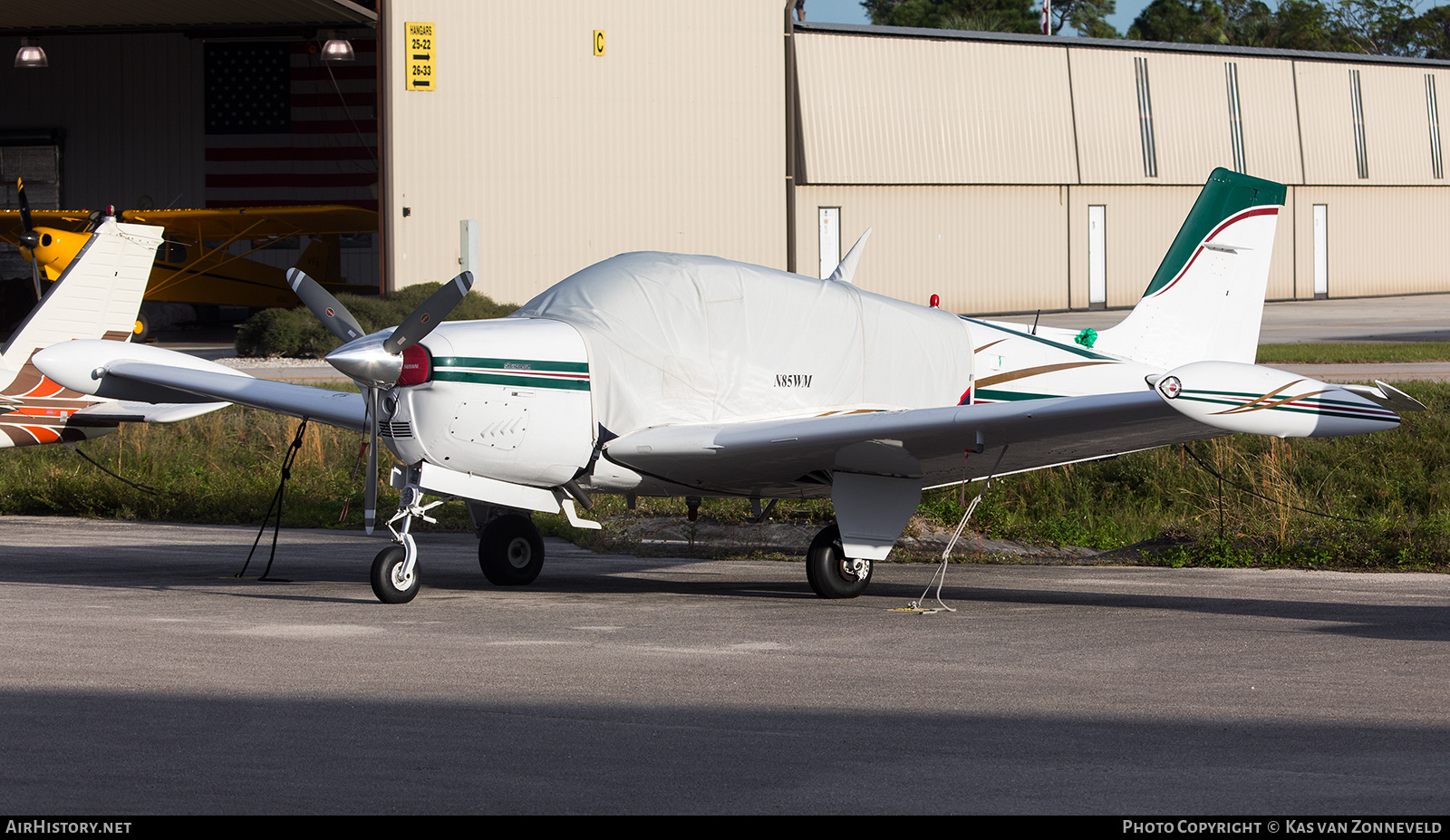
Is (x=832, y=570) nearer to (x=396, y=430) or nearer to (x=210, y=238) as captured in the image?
(x=396, y=430)

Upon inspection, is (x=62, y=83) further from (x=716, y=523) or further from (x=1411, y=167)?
(x=1411, y=167)

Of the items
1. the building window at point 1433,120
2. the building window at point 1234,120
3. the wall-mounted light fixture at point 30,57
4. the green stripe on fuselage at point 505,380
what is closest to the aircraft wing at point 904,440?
the green stripe on fuselage at point 505,380

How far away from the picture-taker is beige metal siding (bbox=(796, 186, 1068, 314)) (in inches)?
1486

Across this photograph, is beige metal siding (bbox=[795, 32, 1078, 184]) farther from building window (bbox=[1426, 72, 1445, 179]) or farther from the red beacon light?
the red beacon light

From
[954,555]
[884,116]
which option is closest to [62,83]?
[884,116]

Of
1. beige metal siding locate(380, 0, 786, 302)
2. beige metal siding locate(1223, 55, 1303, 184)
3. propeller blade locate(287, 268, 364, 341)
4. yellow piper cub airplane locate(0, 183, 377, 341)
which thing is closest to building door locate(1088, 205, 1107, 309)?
beige metal siding locate(1223, 55, 1303, 184)

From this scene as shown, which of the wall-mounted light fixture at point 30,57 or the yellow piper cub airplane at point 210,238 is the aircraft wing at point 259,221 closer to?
the yellow piper cub airplane at point 210,238

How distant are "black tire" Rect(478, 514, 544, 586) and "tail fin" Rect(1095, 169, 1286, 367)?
483cm

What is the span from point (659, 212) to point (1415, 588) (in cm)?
2528

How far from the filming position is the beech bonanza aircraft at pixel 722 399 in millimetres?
8797

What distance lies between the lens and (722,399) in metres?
9.94

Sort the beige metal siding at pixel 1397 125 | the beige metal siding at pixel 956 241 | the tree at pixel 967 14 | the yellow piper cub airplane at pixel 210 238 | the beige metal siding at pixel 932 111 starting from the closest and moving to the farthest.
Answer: the yellow piper cub airplane at pixel 210 238 < the beige metal siding at pixel 932 111 < the beige metal siding at pixel 956 241 < the beige metal siding at pixel 1397 125 < the tree at pixel 967 14

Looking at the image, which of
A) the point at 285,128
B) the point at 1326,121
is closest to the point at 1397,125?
the point at 1326,121

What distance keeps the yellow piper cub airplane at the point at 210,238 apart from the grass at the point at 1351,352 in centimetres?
1912
